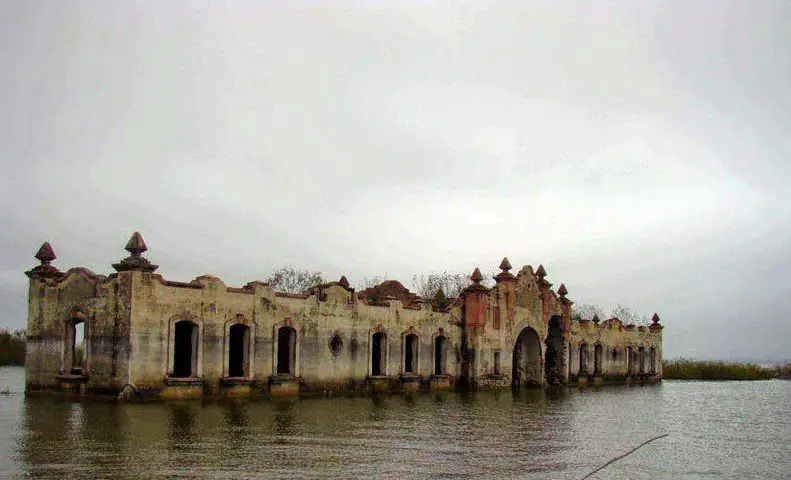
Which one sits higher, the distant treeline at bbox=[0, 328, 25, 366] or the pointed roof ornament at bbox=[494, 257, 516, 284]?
the pointed roof ornament at bbox=[494, 257, 516, 284]

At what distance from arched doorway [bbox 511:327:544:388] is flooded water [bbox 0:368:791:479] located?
1337 cm

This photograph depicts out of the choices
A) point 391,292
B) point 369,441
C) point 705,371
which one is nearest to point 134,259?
point 369,441

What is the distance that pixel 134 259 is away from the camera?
76.7 ft

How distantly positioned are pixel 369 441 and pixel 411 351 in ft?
59.4

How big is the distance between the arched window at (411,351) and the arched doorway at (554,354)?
36.9 feet

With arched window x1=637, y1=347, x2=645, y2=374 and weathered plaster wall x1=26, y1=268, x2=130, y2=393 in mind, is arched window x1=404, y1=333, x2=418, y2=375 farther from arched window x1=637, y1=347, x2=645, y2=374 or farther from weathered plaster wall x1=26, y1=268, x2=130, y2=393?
arched window x1=637, y1=347, x2=645, y2=374

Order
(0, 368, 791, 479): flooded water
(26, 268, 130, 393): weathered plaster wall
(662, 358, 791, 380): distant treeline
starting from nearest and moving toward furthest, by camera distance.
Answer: (0, 368, 791, 479): flooded water
(26, 268, 130, 393): weathered plaster wall
(662, 358, 791, 380): distant treeline

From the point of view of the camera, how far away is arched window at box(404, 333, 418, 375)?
33.5 metres

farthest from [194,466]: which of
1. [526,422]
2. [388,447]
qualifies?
[526,422]

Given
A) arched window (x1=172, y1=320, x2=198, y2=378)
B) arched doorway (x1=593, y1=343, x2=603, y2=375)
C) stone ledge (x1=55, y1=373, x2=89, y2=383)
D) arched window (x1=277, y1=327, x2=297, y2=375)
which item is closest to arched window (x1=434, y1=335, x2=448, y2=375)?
arched window (x1=277, y1=327, x2=297, y2=375)

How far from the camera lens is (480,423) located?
20703mm

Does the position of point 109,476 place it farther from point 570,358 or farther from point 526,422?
point 570,358

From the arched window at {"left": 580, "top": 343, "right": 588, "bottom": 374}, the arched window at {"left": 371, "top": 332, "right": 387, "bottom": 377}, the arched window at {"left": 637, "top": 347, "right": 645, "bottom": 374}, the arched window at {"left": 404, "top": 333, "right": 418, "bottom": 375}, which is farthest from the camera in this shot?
the arched window at {"left": 637, "top": 347, "right": 645, "bottom": 374}

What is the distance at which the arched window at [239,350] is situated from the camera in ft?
85.9
